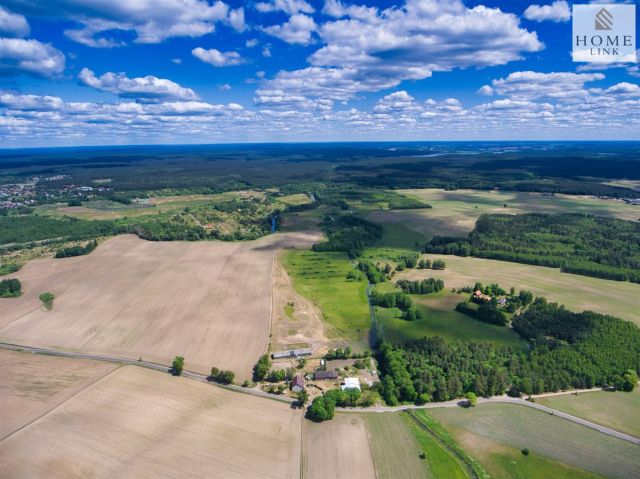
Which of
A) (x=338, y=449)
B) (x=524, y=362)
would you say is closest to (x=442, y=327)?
(x=524, y=362)

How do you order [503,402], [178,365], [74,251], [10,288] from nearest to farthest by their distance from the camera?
[503,402]
[178,365]
[10,288]
[74,251]

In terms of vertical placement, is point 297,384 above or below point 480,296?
below

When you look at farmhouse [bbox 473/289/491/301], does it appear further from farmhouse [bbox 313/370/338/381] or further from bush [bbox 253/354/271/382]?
bush [bbox 253/354/271/382]

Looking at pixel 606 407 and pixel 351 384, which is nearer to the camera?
pixel 606 407

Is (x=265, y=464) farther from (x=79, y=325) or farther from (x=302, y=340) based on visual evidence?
(x=79, y=325)

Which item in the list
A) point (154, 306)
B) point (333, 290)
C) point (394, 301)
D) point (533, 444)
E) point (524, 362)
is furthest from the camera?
point (333, 290)

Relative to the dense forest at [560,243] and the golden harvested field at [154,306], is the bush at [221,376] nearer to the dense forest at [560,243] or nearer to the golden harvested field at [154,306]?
the golden harvested field at [154,306]

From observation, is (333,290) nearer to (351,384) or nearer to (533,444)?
(351,384)
